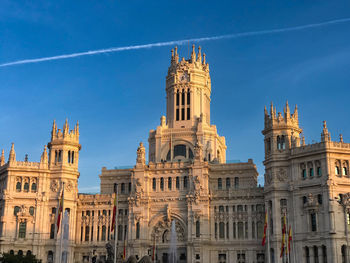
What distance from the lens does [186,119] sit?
111m

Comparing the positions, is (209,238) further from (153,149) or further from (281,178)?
(153,149)

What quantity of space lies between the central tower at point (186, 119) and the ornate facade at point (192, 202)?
33.6 inches

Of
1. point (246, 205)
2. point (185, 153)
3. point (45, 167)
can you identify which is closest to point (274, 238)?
point (246, 205)

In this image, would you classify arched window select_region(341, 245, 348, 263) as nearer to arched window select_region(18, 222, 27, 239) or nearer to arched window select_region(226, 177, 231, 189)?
arched window select_region(226, 177, 231, 189)

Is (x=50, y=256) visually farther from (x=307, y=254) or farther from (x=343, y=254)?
(x=343, y=254)

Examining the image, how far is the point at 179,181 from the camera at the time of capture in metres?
96.7

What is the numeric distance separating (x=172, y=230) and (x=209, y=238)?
7.07m

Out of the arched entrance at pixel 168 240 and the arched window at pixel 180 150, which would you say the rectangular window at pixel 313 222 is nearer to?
the arched entrance at pixel 168 240

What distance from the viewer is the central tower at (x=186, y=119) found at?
10712 centimetres

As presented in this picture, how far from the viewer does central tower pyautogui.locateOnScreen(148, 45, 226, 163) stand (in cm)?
10712

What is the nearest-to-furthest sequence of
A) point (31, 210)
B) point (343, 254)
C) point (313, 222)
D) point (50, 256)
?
point (343, 254) < point (313, 222) < point (50, 256) < point (31, 210)

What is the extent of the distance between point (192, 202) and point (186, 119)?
77.8 ft

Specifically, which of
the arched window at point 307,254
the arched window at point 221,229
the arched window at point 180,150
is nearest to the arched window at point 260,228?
the arched window at point 221,229

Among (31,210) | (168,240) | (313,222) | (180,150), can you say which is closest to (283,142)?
(313,222)
